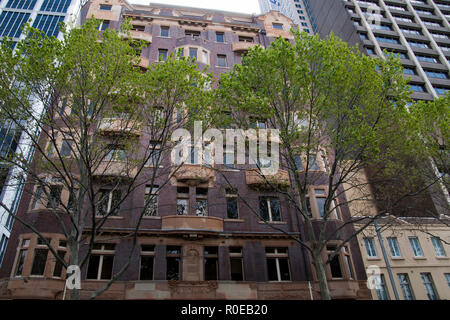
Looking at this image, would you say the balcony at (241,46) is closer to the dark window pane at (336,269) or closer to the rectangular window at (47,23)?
the dark window pane at (336,269)

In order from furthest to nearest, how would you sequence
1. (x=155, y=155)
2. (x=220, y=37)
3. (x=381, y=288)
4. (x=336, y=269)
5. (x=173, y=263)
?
(x=220, y=37), (x=381, y=288), (x=336, y=269), (x=173, y=263), (x=155, y=155)

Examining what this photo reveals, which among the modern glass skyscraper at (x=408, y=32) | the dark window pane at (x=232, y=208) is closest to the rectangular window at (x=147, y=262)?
the dark window pane at (x=232, y=208)

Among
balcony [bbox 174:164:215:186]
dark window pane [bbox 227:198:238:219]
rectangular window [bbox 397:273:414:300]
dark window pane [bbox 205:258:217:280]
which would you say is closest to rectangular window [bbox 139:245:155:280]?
dark window pane [bbox 205:258:217:280]

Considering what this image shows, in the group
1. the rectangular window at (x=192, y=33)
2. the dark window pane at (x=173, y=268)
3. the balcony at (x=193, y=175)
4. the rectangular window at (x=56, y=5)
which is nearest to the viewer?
the dark window pane at (x=173, y=268)

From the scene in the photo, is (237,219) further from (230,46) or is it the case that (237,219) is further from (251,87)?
(230,46)

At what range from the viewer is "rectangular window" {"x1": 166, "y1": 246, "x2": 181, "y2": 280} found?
18.6 meters

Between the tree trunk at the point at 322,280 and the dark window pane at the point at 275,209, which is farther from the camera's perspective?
the dark window pane at the point at 275,209

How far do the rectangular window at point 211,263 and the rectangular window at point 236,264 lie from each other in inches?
40.0

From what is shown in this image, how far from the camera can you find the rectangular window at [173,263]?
1862cm

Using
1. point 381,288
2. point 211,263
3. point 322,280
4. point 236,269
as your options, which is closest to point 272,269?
point 236,269

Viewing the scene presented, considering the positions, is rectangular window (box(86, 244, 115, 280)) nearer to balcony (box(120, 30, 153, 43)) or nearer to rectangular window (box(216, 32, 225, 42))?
balcony (box(120, 30, 153, 43))

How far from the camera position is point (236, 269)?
64.2 feet

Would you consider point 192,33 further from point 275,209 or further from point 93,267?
point 93,267

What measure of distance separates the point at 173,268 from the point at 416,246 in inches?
827
